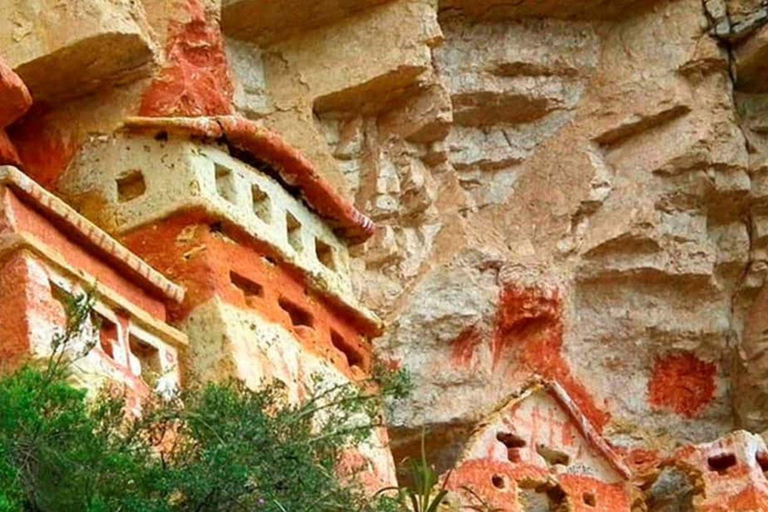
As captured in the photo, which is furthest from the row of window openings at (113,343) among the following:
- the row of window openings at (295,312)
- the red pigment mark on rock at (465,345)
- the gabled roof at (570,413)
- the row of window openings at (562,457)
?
the red pigment mark on rock at (465,345)

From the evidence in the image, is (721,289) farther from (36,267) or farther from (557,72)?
(36,267)

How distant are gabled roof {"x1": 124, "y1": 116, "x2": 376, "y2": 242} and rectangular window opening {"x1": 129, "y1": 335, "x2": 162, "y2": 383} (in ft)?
7.30

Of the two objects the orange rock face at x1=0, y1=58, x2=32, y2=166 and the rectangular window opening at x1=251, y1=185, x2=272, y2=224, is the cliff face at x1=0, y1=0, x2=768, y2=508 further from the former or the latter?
the orange rock face at x1=0, y1=58, x2=32, y2=166

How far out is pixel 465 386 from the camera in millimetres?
21172

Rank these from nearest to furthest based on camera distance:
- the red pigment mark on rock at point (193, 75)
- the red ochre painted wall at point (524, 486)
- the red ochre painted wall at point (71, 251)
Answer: the red ochre painted wall at point (71, 251)
the red pigment mark on rock at point (193, 75)
the red ochre painted wall at point (524, 486)

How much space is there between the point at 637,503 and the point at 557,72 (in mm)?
5086

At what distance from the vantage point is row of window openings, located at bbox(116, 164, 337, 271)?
17641 mm

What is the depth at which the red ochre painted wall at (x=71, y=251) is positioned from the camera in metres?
15.4

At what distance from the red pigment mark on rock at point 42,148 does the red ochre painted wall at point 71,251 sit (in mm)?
1896

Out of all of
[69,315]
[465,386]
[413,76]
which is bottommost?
[69,315]

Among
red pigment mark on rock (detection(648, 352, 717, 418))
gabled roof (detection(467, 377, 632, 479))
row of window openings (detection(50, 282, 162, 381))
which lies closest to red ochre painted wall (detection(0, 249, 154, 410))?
row of window openings (detection(50, 282, 162, 381))

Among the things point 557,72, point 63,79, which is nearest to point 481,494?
point 63,79

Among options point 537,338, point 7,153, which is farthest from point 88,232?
point 537,338

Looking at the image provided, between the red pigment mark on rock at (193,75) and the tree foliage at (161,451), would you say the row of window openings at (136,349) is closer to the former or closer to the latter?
the tree foliage at (161,451)
